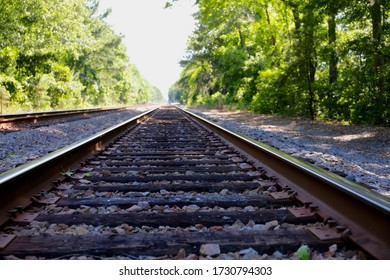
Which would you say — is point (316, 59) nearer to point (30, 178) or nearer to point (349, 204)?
point (349, 204)

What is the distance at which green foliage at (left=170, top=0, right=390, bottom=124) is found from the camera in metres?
9.52

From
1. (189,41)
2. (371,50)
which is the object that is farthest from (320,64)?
(189,41)

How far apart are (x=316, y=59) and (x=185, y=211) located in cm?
1255

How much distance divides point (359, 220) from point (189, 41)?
3777 cm

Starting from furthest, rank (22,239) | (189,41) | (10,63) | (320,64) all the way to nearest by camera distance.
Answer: (189,41) < (10,63) < (320,64) < (22,239)

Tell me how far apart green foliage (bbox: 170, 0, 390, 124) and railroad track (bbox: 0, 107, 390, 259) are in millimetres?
6940

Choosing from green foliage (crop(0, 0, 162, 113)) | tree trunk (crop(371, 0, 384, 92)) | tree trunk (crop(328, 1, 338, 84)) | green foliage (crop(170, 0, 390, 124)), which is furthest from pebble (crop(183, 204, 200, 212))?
green foliage (crop(0, 0, 162, 113))

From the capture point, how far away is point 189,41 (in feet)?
126

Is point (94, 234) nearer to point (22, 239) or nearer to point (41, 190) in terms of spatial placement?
point (22, 239)

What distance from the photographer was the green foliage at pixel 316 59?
9.52 meters

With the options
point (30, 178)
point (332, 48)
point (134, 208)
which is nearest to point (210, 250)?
point (134, 208)

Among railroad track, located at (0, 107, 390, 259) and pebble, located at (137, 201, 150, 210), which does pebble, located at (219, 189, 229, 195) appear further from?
pebble, located at (137, 201, 150, 210)

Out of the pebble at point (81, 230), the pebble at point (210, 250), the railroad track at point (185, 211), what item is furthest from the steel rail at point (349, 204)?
the pebble at point (81, 230)

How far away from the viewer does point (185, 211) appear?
269cm
